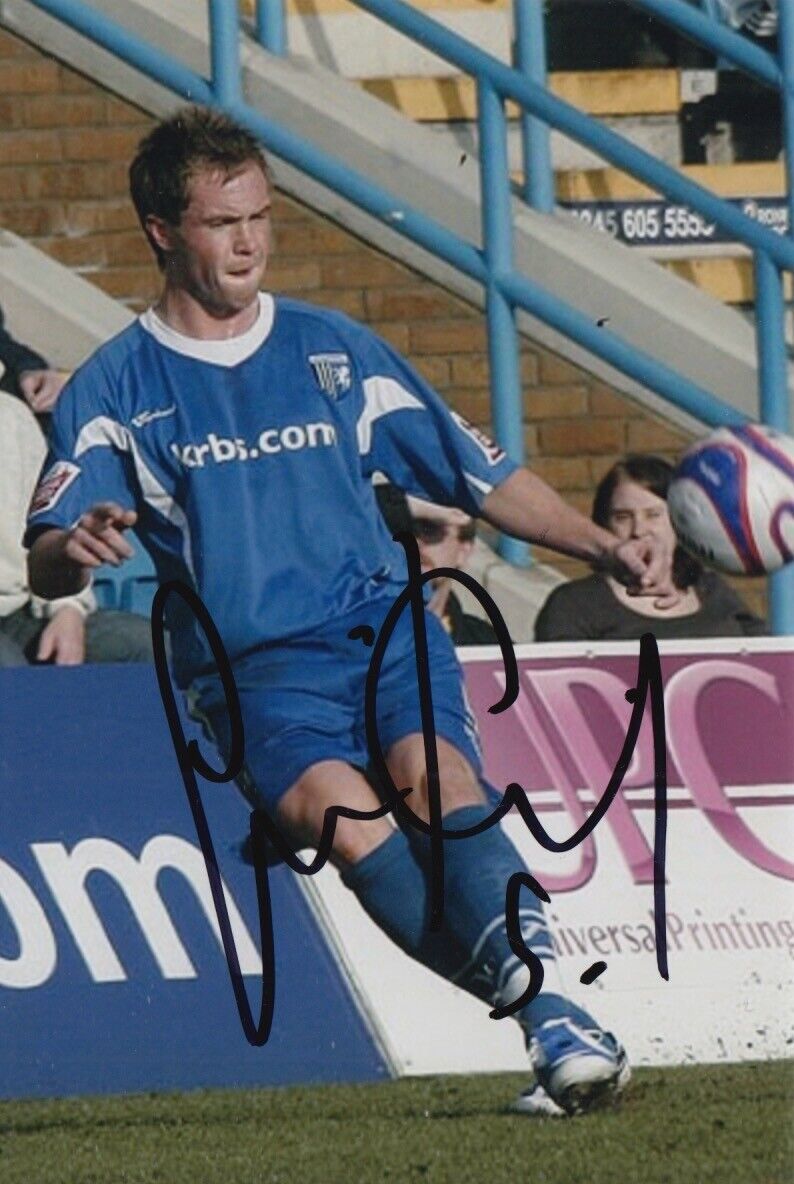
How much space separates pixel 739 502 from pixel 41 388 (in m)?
1.50

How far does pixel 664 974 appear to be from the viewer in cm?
718

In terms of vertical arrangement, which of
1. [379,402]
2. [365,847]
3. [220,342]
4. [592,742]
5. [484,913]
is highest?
[220,342]

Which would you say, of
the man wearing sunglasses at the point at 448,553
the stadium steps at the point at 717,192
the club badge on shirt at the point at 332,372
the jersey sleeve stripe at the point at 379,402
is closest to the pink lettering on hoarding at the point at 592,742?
the man wearing sunglasses at the point at 448,553

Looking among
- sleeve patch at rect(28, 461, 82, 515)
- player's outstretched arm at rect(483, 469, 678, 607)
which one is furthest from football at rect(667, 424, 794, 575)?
sleeve patch at rect(28, 461, 82, 515)

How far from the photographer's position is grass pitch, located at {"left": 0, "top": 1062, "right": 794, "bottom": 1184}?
19.7 feet

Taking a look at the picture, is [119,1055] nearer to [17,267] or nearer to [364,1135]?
[364,1135]

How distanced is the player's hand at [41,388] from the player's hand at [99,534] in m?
0.28

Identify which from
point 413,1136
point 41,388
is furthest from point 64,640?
point 413,1136

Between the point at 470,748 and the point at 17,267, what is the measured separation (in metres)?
1.46

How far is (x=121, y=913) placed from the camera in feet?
23.3

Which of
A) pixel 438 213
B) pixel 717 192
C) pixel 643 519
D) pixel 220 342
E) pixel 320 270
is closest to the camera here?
pixel 220 342

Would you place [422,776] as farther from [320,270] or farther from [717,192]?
[717,192]

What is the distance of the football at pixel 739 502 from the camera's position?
669cm
